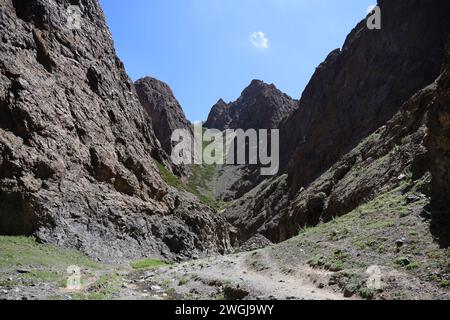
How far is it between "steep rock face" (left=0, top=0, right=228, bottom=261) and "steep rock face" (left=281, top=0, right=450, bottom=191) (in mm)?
29423

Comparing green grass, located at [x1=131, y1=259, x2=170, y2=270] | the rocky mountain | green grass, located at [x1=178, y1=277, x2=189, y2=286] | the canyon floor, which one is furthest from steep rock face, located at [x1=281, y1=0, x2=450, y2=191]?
green grass, located at [x1=178, y1=277, x2=189, y2=286]

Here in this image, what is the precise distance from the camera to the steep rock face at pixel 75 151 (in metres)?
32.8

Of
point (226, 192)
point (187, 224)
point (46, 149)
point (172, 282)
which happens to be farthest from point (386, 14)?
point (226, 192)

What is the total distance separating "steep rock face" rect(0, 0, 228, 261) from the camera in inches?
1291

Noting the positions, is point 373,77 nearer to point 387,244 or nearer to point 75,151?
point 75,151

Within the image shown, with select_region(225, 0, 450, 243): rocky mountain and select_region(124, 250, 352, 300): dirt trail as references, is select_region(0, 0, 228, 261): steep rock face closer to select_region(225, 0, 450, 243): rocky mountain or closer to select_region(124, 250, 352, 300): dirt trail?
select_region(124, 250, 352, 300): dirt trail

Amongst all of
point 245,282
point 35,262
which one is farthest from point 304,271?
point 35,262

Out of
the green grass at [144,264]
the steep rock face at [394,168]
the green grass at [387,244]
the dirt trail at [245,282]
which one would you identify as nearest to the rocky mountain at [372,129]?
the steep rock face at [394,168]

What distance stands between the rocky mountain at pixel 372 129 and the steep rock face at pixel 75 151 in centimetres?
1990

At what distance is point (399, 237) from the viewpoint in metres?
20.1

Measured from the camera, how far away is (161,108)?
16450 centimetres

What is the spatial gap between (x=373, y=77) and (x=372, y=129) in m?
14.4

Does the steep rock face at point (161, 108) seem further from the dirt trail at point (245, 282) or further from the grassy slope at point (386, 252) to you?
the grassy slope at point (386, 252)

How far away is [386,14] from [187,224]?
164 ft
